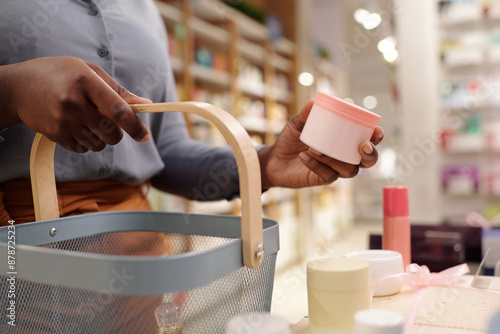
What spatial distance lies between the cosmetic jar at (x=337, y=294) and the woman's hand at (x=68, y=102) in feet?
0.95

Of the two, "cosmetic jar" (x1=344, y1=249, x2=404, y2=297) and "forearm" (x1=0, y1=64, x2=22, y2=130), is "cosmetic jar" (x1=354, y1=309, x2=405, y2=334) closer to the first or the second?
"cosmetic jar" (x1=344, y1=249, x2=404, y2=297)

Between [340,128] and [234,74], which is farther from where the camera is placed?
[234,74]

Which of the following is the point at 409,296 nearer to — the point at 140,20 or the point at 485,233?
the point at 485,233

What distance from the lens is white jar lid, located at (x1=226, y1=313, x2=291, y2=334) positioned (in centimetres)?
41

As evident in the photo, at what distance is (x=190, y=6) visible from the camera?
9.59ft

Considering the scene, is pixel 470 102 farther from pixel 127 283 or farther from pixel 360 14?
pixel 127 283

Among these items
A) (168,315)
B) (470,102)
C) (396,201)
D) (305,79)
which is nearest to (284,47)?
(305,79)

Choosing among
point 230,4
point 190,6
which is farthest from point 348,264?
point 230,4

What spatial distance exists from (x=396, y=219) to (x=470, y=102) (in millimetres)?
3097

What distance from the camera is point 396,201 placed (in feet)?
2.58

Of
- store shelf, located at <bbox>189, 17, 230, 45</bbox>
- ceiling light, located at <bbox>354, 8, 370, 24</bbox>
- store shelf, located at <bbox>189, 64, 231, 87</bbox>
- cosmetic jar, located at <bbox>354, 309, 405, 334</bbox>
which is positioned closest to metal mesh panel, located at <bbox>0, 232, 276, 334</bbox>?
cosmetic jar, located at <bbox>354, 309, 405, 334</bbox>

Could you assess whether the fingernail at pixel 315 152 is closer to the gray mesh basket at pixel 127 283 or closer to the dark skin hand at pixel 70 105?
the dark skin hand at pixel 70 105

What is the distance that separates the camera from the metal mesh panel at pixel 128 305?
0.46 metres

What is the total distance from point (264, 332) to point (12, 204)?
1.84 ft
